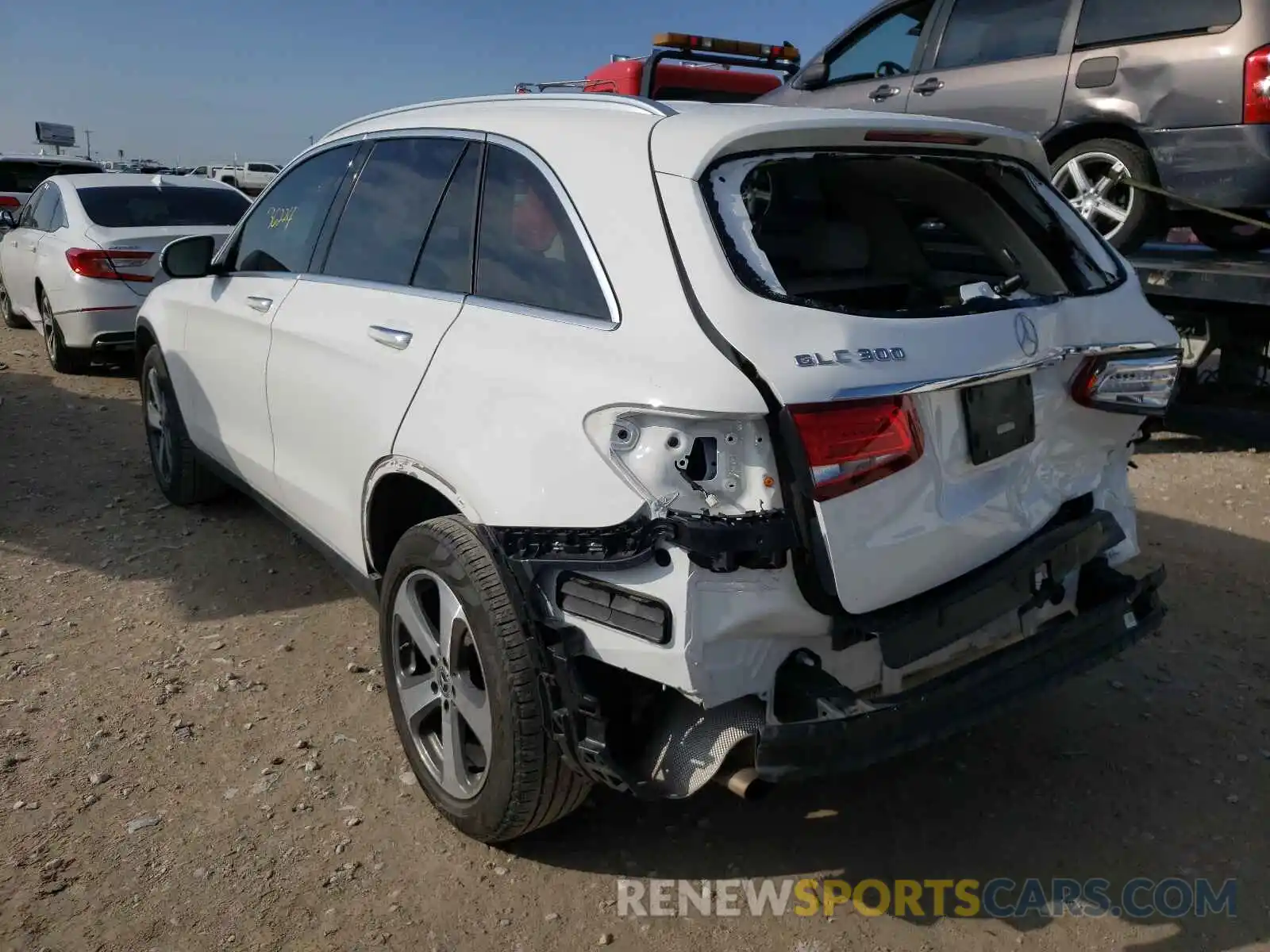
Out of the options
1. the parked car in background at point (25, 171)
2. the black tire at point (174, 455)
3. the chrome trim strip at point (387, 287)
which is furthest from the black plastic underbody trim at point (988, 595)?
A: the parked car in background at point (25, 171)

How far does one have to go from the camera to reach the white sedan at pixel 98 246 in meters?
7.70

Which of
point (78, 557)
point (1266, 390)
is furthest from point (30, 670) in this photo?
point (1266, 390)

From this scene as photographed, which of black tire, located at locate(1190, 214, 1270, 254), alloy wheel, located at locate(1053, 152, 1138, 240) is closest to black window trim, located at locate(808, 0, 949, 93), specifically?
alloy wheel, located at locate(1053, 152, 1138, 240)

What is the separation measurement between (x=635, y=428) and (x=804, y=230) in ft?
4.38

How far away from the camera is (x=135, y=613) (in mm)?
4137

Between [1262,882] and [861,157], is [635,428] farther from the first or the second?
[1262,882]

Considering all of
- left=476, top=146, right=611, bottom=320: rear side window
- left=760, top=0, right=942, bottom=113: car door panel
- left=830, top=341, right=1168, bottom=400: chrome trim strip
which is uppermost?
left=760, top=0, right=942, bottom=113: car door panel

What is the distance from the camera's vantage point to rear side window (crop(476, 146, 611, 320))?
2.46m

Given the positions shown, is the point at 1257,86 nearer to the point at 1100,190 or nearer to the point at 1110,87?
the point at 1110,87

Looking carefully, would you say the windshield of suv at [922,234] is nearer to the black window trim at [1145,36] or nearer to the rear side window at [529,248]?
the rear side window at [529,248]

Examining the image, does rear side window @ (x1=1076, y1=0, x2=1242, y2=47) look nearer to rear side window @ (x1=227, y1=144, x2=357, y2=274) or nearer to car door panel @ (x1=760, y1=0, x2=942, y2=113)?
car door panel @ (x1=760, y1=0, x2=942, y2=113)

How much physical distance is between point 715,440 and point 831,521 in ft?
0.95

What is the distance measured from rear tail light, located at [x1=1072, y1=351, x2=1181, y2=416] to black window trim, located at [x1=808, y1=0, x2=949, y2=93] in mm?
5292

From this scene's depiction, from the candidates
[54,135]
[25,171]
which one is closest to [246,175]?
[54,135]
